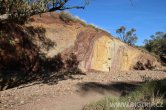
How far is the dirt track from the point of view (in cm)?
777

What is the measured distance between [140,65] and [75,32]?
5.00m

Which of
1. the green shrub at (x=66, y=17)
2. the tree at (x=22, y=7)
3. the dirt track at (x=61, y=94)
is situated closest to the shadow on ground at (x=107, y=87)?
the dirt track at (x=61, y=94)

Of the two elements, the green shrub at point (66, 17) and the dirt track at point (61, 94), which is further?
the green shrub at point (66, 17)

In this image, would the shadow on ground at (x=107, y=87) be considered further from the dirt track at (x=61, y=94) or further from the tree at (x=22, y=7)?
the tree at (x=22, y=7)

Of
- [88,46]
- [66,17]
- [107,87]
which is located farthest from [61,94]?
[66,17]

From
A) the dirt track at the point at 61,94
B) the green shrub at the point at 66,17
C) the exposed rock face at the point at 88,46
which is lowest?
the dirt track at the point at 61,94

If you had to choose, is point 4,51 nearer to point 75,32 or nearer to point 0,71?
point 0,71

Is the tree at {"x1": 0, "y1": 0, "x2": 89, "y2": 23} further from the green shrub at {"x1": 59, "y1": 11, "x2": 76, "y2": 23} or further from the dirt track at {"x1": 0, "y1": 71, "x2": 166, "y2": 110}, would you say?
the green shrub at {"x1": 59, "y1": 11, "x2": 76, "y2": 23}

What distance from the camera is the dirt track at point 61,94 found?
7.77 metres

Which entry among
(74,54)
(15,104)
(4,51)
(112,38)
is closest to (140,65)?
(112,38)

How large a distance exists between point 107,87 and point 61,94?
86.4 inches

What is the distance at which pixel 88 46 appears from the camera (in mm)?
15188

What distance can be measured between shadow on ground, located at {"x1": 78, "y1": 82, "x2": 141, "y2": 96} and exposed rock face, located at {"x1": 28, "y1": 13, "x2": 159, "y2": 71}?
398cm

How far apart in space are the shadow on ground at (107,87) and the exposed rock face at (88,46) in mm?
3979
